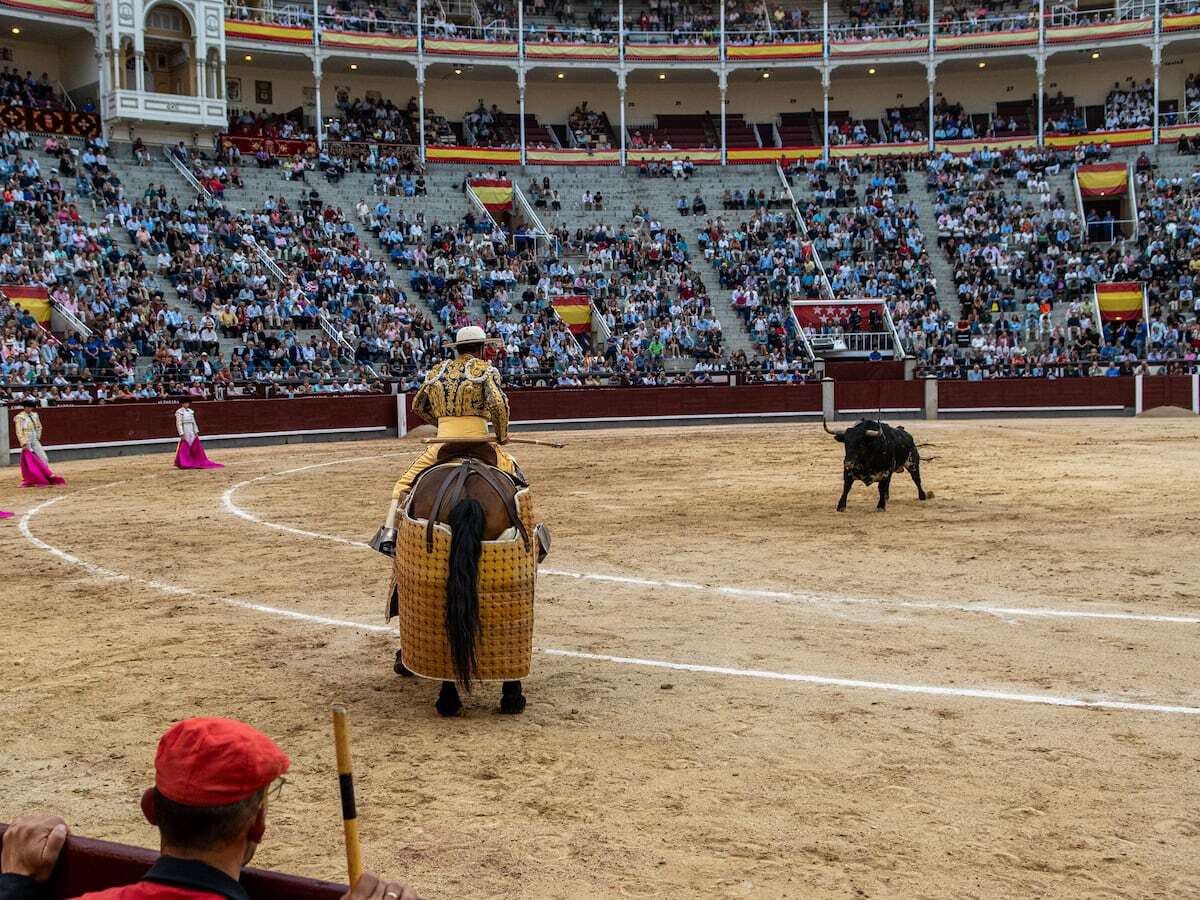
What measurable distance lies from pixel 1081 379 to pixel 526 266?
14.3 m

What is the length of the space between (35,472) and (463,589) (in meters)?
13.7

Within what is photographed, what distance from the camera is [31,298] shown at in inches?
1059

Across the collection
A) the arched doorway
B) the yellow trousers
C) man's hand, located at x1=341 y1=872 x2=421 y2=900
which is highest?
the arched doorway

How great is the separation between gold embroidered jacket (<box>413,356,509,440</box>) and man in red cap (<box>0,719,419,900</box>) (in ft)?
14.3

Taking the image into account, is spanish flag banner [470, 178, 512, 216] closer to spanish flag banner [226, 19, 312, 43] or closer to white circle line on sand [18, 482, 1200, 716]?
spanish flag banner [226, 19, 312, 43]

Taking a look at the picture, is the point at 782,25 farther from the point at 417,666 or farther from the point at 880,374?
the point at 417,666

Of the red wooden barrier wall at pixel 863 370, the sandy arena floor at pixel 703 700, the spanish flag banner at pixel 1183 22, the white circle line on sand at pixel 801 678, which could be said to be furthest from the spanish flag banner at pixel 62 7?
the spanish flag banner at pixel 1183 22

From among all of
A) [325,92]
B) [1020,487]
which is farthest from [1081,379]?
[325,92]

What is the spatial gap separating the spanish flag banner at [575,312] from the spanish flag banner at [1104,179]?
1575cm

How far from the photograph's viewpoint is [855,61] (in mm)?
44844

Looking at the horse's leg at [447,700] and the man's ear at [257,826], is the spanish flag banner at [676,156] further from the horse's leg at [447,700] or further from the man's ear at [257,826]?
the man's ear at [257,826]

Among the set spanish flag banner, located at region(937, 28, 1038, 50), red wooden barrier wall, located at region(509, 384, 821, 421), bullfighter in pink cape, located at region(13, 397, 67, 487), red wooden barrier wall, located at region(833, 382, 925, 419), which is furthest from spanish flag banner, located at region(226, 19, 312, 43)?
bullfighter in pink cape, located at region(13, 397, 67, 487)

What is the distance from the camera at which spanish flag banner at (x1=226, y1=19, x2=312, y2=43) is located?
40.0 m

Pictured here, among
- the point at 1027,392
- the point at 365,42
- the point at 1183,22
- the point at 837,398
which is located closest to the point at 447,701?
the point at 837,398
